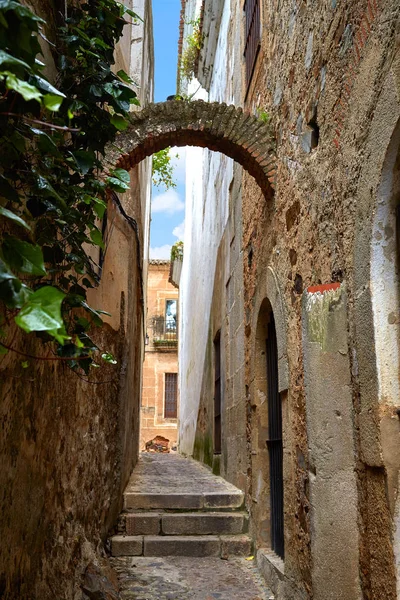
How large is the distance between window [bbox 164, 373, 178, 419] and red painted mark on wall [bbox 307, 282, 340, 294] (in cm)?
2224

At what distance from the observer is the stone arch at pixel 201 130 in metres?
4.72

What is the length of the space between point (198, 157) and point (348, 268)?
39.1 ft

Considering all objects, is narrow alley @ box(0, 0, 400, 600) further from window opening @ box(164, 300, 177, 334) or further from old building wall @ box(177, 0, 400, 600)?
window opening @ box(164, 300, 177, 334)

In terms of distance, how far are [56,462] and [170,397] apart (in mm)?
22561

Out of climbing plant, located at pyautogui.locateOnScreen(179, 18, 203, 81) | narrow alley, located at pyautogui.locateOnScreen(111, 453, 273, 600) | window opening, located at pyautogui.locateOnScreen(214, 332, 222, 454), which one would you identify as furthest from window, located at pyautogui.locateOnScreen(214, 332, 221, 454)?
climbing plant, located at pyautogui.locateOnScreen(179, 18, 203, 81)

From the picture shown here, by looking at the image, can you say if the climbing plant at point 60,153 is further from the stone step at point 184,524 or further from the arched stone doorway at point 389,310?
the stone step at point 184,524

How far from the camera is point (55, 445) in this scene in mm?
2930

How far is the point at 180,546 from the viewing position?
5.10 meters

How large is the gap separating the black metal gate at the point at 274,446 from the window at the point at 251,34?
107 inches

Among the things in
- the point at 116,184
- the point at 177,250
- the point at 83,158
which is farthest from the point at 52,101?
the point at 177,250

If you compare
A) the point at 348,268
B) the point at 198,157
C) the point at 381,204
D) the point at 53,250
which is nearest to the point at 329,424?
the point at 348,268

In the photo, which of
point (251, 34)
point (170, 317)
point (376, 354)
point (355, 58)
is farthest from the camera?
point (170, 317)

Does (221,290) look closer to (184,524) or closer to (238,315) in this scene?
(238,315)

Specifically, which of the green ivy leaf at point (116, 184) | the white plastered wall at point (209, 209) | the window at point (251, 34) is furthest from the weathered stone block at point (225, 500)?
the window at point (251, 34)
